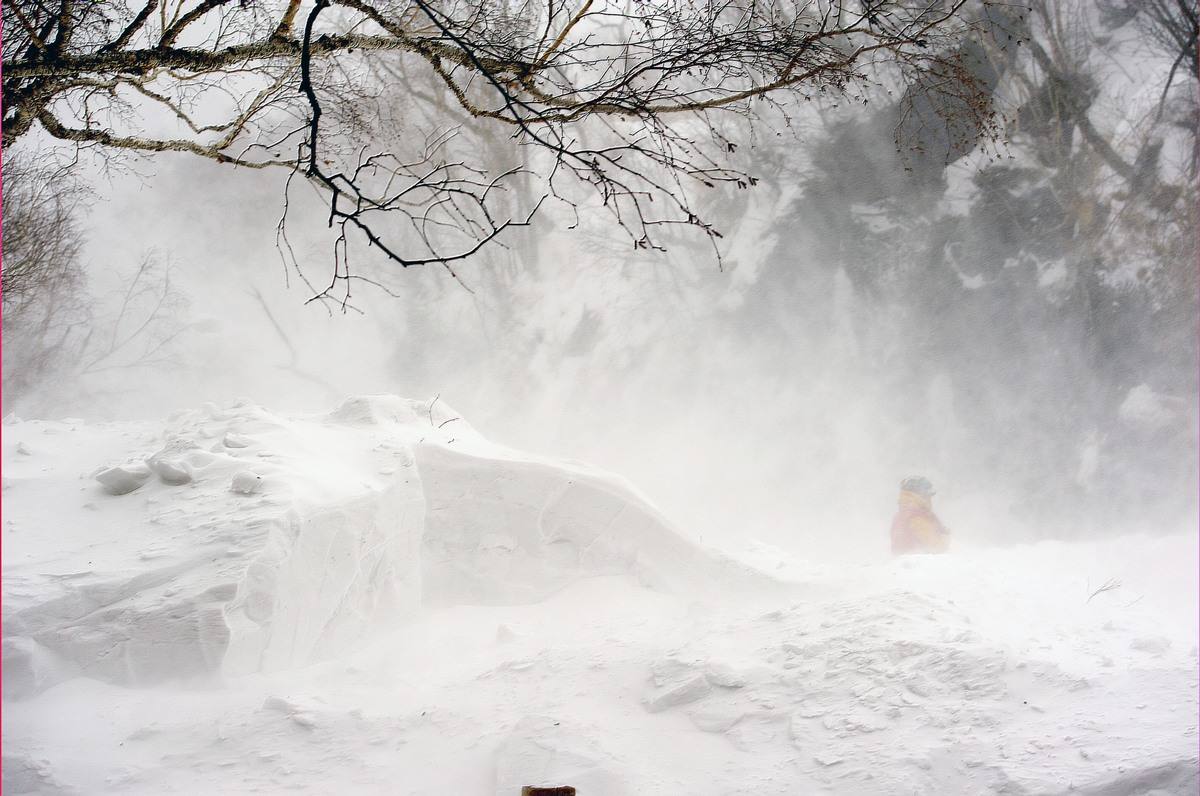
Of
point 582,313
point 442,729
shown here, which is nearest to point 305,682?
point 442,729

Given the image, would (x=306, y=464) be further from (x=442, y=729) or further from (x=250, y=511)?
(x=442, y=729)

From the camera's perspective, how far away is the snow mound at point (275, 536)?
8.33 feet

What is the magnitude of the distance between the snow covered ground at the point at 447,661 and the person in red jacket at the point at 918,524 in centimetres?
188

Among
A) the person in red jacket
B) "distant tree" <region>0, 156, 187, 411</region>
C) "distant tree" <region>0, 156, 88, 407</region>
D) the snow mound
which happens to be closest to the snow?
the person in red jacket

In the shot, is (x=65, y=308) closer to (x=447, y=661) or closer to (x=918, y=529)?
(x=447, y=661)

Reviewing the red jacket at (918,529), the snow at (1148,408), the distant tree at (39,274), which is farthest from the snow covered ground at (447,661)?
the snow at (1148,408)

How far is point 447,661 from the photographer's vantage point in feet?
11.0

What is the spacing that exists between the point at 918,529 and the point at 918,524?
4 centimetres

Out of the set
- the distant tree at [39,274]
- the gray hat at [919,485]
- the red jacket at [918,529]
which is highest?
the distant tree at [39,274]

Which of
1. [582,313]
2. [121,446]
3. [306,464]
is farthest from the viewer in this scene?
[582,313]

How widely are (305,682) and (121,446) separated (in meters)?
2.04

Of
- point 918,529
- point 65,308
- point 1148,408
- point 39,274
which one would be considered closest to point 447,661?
point 918,529

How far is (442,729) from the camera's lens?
2539 millimetres

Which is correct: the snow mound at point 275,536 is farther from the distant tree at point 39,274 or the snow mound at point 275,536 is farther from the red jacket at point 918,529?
the distant tree at point 39,274
